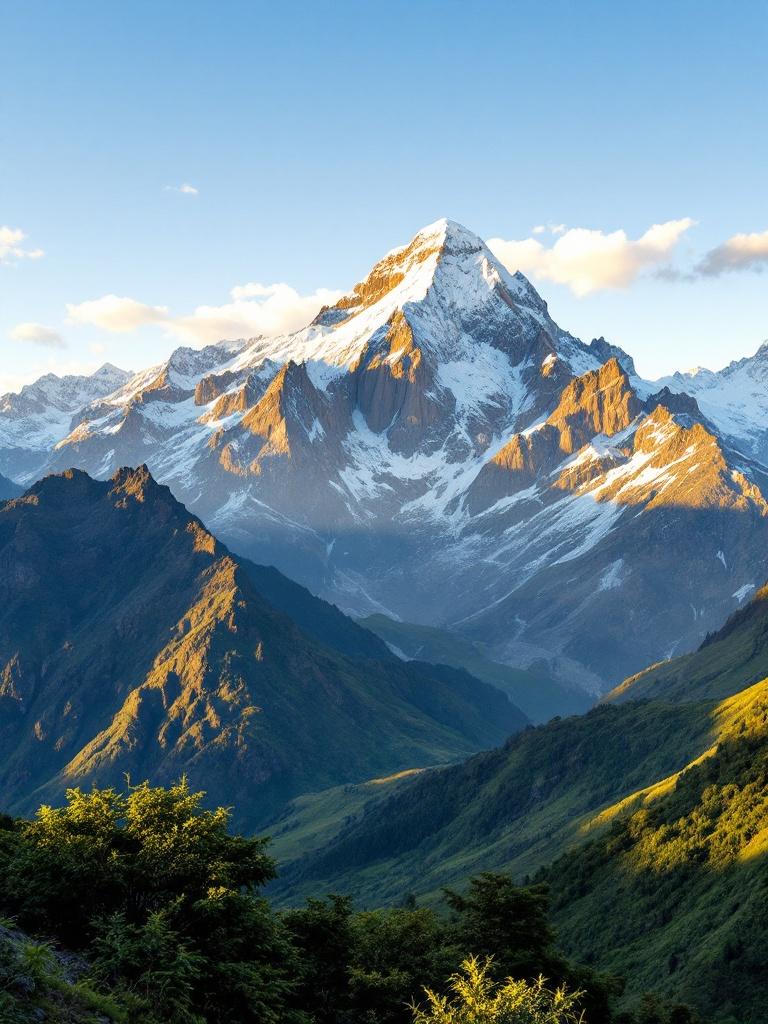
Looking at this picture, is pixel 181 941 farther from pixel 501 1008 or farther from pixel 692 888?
pixel 692 888

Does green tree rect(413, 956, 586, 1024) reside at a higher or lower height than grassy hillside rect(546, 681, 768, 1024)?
higher

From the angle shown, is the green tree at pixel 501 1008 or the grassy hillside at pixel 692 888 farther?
the grassy hillside at pixel 692 888

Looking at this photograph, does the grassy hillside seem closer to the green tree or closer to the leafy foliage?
the leafy foliage

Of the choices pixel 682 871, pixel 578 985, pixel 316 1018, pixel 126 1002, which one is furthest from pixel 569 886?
pixel 126 1002

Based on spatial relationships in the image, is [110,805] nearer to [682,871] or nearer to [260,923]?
[260,923]

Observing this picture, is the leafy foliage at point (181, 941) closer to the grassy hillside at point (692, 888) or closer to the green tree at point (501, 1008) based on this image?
the green tree at point (501, 1008)

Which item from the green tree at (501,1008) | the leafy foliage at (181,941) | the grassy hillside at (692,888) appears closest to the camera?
the green tree at (501,1008)

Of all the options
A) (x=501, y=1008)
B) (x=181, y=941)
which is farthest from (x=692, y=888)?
(x=501, y=1008)

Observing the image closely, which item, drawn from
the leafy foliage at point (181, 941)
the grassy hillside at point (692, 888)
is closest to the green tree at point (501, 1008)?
the leafy foliage at point (181, 941)

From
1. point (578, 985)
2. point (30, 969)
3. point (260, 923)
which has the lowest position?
point (578, 985)

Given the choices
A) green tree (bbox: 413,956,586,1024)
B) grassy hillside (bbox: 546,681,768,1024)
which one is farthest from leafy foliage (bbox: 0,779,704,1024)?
grassy hillside (bbox: 546,681,768,1024)

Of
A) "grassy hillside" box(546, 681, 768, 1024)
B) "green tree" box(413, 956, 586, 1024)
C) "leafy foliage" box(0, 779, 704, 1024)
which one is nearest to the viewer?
"green tree" box(413, 956, 586, 1024)

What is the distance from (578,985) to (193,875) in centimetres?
3783

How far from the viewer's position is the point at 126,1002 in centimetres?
5356
